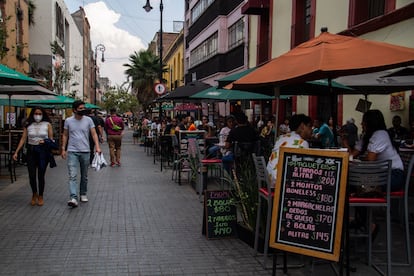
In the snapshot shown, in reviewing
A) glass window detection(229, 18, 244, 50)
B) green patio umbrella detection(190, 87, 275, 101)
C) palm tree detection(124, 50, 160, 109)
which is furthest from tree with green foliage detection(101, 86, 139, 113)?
green patio umbrella detection(190, 87, 275, 101)

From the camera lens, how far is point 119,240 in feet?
19.6

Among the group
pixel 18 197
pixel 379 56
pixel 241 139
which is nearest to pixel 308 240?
pixel 379 56

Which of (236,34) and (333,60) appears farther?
(236,34)

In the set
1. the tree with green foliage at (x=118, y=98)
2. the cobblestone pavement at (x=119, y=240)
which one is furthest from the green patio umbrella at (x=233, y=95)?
the tree with green foliage at (x=118, y=98)

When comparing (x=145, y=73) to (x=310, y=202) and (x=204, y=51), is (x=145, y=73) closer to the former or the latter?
(x=204, y=51)

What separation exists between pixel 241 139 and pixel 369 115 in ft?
10.7

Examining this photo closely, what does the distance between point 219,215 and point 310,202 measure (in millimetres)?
1928

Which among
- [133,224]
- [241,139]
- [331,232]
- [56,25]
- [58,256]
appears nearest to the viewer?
[331,232]

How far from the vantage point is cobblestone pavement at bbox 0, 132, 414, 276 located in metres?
4.93

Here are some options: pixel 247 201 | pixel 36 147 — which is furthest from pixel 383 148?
pixel 36 147

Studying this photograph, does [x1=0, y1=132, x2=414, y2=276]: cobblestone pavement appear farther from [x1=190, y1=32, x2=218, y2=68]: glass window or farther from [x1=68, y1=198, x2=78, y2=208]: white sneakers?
[x1=190, y1=32, x2=218, y2=68]: glass window

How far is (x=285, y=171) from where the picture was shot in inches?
174

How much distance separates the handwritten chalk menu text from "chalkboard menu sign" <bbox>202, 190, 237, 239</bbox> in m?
1.55

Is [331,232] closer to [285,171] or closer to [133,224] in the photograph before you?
[285,171]
